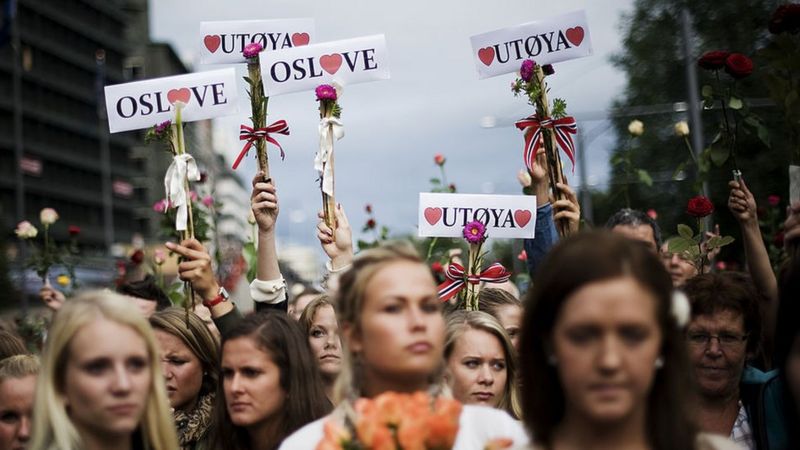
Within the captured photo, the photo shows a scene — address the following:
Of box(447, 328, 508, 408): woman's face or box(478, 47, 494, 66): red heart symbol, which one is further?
box(478, 47, 494, 66): red heart symbol

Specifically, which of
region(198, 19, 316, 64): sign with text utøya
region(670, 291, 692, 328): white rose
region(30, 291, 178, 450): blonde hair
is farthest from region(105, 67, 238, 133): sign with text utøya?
region(670, 291, 692, 328): white rose

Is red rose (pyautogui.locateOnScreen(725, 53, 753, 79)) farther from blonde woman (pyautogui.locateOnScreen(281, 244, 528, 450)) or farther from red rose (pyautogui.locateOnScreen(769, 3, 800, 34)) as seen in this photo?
blonde woman (pyautogui.locateOnScreen(281, 244, 528, 450))

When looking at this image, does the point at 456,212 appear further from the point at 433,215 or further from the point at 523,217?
the point at 523,217

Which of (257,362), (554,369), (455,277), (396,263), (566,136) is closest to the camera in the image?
(554,369)

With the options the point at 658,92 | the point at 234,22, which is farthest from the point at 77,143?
the point at 234,22

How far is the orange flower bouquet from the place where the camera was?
9.80 feet

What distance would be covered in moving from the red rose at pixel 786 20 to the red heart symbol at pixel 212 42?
115 inches

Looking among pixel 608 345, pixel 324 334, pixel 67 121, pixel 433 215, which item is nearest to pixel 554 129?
pixel 433 215

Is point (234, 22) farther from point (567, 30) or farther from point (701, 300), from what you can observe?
point (701, 300)

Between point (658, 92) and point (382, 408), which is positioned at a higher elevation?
point (658, 92)

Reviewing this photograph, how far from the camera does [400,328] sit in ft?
11.3

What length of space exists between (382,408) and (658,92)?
31.5 metres

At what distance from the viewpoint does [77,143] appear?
281 ft

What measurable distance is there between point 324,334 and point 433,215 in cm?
93
